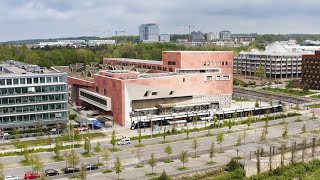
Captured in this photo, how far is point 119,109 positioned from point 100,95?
4678mm

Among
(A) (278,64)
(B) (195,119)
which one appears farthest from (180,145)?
(A) (278,64)

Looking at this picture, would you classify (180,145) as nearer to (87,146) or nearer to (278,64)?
(87,146)

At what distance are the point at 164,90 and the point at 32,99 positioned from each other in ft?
49.1

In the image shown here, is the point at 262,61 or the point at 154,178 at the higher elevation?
the point at 262,61

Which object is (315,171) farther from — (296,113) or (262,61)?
(262,61)

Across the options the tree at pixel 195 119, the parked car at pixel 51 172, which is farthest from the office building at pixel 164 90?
the parked car at pixel 51 172

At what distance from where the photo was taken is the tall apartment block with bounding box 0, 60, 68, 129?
131ft

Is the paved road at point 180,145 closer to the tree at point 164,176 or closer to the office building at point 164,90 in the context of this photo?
the tree at point 164,176

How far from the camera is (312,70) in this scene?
7288cm

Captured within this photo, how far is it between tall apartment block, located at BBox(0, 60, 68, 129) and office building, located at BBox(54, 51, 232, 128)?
6.80 meters

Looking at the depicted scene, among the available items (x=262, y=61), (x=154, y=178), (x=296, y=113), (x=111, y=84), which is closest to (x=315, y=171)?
(x=154, y=178)

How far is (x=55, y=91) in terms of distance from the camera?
137ft

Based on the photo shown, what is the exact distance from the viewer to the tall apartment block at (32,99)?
131 ft

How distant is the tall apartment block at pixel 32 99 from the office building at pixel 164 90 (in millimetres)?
6802
